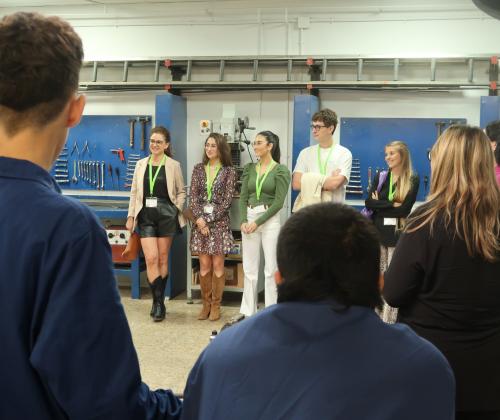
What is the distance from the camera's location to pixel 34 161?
3.00ft

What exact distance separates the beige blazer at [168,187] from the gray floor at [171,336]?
93 cm

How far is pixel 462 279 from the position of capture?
1823 mm

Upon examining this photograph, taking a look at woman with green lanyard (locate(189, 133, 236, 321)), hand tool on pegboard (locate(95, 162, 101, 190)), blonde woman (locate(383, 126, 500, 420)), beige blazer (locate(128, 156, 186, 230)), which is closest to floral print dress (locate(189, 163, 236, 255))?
woman with green lanyard (locate(189, 133, 236, 321))

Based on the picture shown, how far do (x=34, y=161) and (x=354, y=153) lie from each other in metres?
5.18

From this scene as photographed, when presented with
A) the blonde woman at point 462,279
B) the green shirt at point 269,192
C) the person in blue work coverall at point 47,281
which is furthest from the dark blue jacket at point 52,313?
the green shirt at point 269,192

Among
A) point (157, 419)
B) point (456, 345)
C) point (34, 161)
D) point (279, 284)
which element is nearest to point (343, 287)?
point (279, 284)

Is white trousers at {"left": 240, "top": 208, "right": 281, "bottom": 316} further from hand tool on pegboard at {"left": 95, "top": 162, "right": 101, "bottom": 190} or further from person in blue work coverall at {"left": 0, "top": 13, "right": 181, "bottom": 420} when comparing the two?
person in blue work coverall at {"left": 0, "top": 13, "right": 181, "bottom": 420}

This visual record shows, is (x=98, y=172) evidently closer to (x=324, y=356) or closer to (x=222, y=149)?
(x=222, y=149)

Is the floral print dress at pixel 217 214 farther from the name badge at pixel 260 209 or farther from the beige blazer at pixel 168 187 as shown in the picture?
the name badge at pixel 260 209

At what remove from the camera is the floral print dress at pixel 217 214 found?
513 centimetres

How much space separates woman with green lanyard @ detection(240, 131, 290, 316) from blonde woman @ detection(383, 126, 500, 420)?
2937mm

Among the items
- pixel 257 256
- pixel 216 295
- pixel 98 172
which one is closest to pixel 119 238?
Answer: pixel 98 172

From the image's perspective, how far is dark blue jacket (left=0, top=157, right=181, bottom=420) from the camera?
844 millimetres

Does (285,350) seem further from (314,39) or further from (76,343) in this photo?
(314,39)
